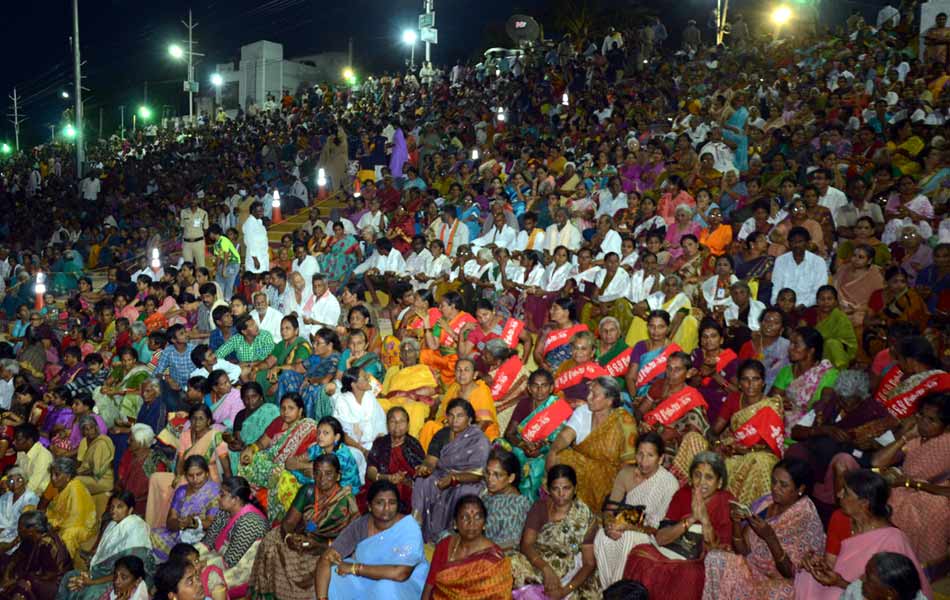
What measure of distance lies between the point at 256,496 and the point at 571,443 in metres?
2.22

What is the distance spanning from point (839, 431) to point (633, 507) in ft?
4.58

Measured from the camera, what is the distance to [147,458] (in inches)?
251

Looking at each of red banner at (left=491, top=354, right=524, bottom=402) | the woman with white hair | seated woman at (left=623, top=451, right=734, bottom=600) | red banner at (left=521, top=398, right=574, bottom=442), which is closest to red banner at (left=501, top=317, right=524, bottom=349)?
red banner at (left=491, top=354, right=524, bottom=402)

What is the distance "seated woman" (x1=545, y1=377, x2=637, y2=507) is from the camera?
197 inches

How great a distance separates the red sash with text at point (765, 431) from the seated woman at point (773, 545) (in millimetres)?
533

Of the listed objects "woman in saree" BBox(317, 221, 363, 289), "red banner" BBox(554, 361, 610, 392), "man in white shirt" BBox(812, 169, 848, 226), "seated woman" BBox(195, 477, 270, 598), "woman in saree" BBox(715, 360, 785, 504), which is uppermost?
"man in white shirt" BBox(812, 169, 848, 226)

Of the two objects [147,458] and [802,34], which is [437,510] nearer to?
[147,458]

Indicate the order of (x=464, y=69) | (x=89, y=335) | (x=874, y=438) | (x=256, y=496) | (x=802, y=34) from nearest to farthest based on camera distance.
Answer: (x=874, y=438) < (x=256, y=496) < (x=89, y=335) < (x=802, y=34) < (x=464, y=69)

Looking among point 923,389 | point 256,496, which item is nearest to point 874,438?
point 923,389

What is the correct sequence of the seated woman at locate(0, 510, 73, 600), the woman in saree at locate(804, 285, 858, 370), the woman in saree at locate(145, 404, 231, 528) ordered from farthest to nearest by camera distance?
the woman in saree at locate(145, 404, 231, 528) → the woman in saree at locate(804, 285, 858, 370) → the seated woman at locate(0, 510, 73, 600)

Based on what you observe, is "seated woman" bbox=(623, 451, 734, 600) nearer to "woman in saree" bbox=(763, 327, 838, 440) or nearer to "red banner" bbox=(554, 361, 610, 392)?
"woman in saree" bbox=(763, 327, 838, 440)

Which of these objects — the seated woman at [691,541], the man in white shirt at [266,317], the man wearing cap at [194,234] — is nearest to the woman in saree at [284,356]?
the man in white shirt at [266,317]

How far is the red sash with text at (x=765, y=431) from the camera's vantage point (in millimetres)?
4625

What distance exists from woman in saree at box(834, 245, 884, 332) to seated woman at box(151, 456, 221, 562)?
198 inches
